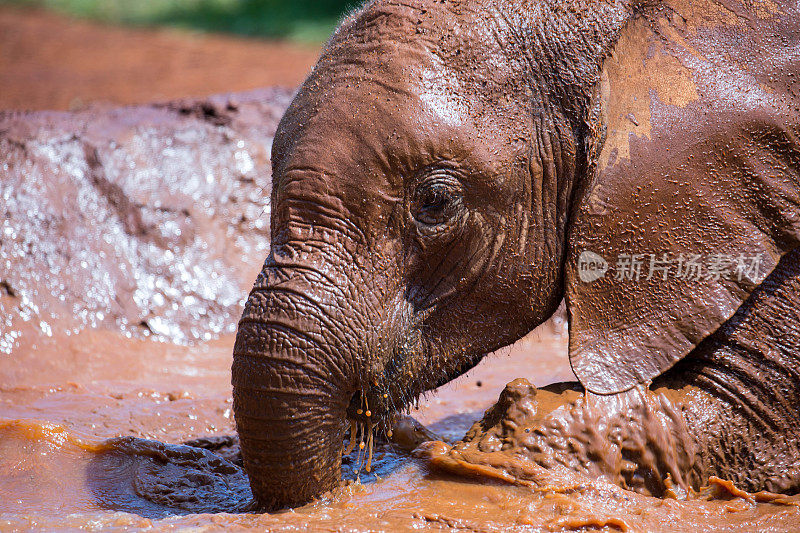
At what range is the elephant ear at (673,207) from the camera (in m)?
4.00

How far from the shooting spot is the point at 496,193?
3941 millimetres

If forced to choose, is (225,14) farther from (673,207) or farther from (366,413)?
(366,413)

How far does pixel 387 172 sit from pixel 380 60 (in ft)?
1.55

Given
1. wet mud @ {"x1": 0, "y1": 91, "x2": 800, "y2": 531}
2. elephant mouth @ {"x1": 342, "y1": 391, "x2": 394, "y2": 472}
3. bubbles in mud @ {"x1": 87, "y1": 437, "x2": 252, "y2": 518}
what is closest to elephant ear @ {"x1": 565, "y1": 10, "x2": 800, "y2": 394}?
wet mud @ {"x1": 0, "y1": 91, "x2": 800, "y2": 531}

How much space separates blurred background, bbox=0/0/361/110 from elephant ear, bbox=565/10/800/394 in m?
9.82

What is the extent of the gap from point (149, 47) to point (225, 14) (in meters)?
3.57

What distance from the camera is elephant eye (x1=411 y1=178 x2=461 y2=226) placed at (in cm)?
383

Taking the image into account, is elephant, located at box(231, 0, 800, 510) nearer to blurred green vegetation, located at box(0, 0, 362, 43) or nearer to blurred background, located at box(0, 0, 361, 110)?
blurred background, located at box(0, 0, 361, 110)

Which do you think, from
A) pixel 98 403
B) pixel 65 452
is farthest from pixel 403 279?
pixel 98 403

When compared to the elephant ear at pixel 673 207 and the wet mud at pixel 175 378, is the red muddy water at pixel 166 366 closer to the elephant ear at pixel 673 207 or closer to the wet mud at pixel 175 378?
the wet mud at pixel 175 378

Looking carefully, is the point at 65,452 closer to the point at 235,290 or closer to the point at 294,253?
the point at 294,253

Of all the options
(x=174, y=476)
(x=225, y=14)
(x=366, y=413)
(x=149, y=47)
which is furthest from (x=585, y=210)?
(x=225, y=14)

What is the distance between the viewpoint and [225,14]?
78.7ft

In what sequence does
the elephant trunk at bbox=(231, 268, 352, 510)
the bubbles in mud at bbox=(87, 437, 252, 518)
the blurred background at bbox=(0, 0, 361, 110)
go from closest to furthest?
1. the elephant trunk at bbox=(231, 268, 352, 510)
2. the bubbles in mud at bbox=(87, 437, 252, 518)
3. the blurred background at bbox=(0, 0, 361, 110)
